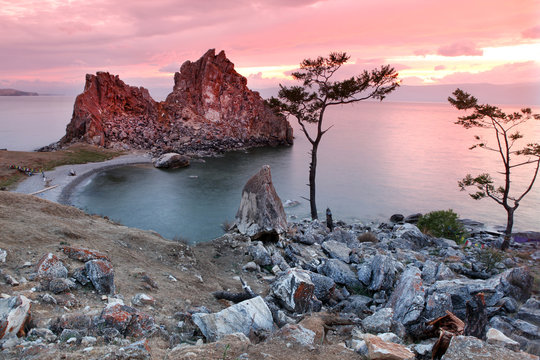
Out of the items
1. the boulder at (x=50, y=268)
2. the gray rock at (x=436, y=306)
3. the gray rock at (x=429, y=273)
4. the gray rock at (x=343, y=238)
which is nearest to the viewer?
the boulder at (x=50, y=268)

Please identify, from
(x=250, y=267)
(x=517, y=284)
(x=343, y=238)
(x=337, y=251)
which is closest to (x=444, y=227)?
(x=343, y=238)

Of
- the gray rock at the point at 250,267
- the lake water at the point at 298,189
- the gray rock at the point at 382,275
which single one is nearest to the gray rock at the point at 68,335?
the gray rock at the point at 250,267

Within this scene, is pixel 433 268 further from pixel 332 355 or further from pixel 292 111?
pixel 292 111

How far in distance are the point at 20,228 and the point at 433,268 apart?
46.7 ft

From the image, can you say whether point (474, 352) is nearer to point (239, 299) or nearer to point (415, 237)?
point (239, 299)

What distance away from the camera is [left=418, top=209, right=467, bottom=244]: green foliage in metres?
23.5

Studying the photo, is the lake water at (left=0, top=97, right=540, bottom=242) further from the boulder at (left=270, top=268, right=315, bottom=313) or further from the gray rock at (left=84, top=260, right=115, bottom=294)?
the gray rock at (left=84, top=260, right=115, bottom=294)

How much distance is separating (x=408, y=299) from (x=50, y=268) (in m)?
8.88

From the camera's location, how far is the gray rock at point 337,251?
14.5 m

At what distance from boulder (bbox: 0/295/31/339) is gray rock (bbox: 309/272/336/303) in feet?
25.1

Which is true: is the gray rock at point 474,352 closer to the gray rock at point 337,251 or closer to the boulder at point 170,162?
the gray rock at point 337,251

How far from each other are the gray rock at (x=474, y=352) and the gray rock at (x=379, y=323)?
2818 mm

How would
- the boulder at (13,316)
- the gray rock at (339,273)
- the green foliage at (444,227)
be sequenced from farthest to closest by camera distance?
the green foliage at (444,227) → the gray rock at (339,273) → the boulder at (13,316)

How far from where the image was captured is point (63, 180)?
3669cm
